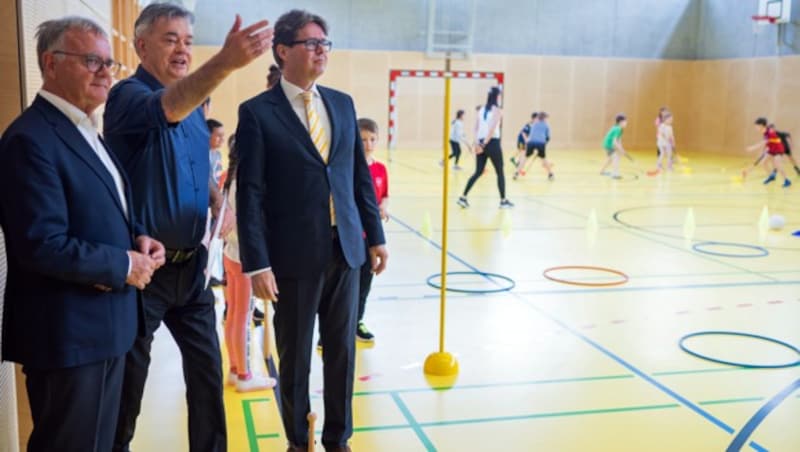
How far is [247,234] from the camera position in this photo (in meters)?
3.51

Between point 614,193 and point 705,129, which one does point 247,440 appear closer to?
point 614,193

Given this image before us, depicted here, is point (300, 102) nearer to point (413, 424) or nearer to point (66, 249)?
point (66, 249)

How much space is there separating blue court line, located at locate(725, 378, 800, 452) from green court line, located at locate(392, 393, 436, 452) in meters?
1.59

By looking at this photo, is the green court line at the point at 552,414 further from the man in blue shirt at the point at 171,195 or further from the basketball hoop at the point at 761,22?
the basketball hoop at the point at 761,22

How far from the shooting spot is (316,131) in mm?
3639

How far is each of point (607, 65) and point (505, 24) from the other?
170 inches

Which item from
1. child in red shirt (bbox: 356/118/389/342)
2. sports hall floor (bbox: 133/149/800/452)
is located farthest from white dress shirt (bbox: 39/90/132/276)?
child in red shirt (bbox: 356/118/389/342)

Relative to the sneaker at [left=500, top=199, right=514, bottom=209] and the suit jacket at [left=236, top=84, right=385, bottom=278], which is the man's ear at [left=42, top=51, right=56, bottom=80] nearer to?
the suit jacket at [left=236, top=84, right=385, bottom=278]

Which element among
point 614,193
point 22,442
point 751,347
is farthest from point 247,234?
point 614,193

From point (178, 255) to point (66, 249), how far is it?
0.83 m

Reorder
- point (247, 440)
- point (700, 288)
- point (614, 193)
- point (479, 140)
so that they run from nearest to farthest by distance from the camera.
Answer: point (247, 440)
point (700, 288)
point (479, 140)
point (614, 193)

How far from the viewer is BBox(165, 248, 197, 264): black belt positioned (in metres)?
→ 3.15

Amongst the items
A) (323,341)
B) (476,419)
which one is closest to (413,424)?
(476,419)

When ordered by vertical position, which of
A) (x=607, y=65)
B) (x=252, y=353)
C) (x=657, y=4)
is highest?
(x=657, y=4)
